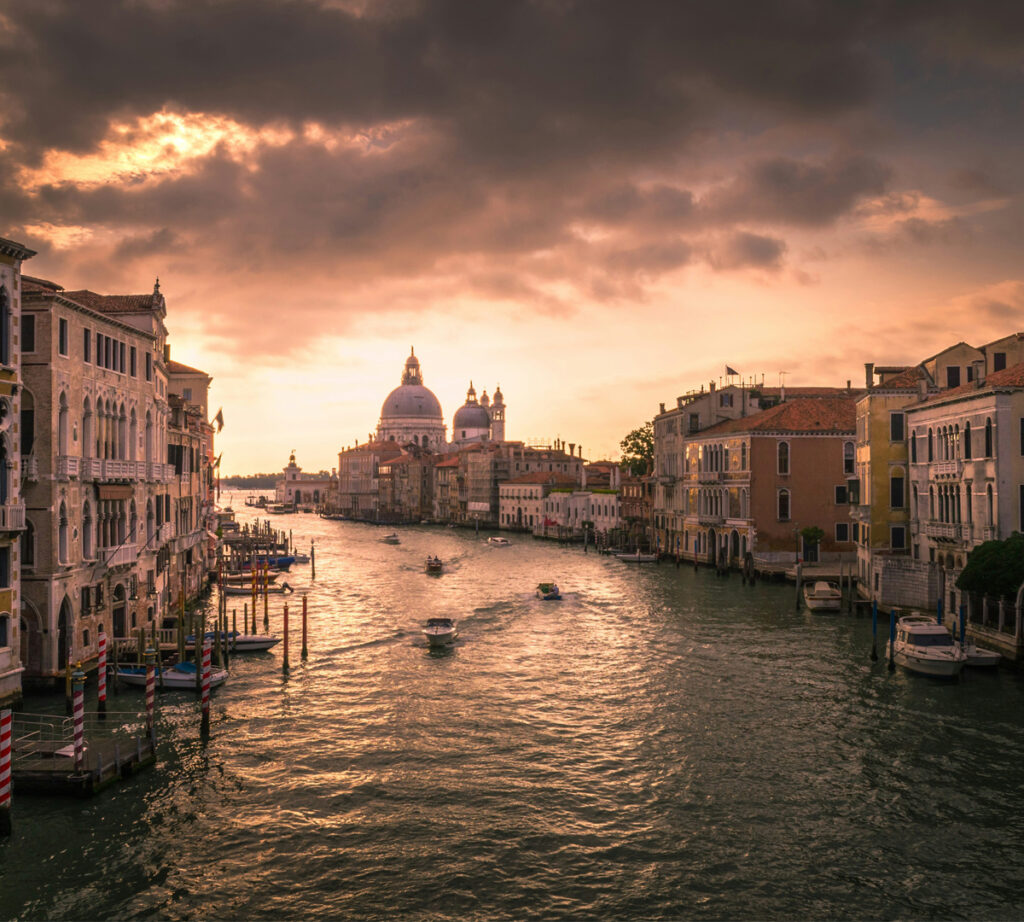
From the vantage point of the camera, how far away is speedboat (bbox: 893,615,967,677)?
79.7 feet

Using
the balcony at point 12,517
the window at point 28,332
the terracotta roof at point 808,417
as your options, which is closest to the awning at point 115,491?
the window at point 28,332

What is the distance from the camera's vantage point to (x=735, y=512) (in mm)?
54031

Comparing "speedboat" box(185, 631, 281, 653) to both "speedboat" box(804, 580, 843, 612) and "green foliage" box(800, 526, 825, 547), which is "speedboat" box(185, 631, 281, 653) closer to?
"speedboat" box(804, 580, 843, 612)

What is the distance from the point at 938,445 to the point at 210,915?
28.3 meters

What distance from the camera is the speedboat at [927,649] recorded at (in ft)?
79.7

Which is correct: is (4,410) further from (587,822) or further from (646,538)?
(646,538)

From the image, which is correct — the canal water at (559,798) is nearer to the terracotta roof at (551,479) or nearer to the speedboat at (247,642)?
the speedboat at (247,642)

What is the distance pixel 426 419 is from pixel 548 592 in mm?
146180

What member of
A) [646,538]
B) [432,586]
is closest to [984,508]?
[432,586]

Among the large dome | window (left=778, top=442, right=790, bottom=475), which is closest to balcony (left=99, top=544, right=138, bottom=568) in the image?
window (left=778, top=442, right=790, bottom=475)

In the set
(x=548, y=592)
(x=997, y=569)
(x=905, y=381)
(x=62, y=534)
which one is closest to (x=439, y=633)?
(x=62, y=534)

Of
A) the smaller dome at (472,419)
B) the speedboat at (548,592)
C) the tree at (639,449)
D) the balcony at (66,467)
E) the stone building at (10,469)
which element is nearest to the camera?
the stone building at (10,469)

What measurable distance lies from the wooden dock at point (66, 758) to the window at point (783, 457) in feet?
131

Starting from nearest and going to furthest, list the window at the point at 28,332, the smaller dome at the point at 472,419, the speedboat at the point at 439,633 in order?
the window at the point at 28,332, the speedboat at the point at 439,633, the smaller dome at the point at 472,419
